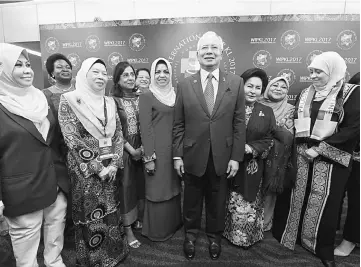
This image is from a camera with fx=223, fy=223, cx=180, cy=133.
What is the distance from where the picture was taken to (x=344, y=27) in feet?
9.51

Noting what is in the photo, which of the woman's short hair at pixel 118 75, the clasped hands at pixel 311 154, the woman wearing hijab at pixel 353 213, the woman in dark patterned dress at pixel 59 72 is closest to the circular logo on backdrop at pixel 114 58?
the woman in dark patterned dress at pixel 59 72

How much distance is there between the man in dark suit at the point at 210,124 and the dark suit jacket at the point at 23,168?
878mm

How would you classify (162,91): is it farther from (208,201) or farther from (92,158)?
(208,201)

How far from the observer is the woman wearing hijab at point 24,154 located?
1.25 meters

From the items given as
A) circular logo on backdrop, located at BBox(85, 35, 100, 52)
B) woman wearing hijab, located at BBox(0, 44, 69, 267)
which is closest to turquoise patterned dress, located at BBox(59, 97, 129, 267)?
woman wearing hijab, located at BBox(0, 44, 69, 267)

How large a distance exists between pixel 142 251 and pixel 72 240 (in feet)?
2.23

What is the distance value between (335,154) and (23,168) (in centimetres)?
205

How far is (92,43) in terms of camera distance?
331 centimetres

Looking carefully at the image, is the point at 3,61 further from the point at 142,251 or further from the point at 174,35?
the point at 174,35

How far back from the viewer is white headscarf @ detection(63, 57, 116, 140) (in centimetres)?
143

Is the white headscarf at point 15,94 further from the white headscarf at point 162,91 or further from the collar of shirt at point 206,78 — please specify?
the collar of shirt at point 206,78

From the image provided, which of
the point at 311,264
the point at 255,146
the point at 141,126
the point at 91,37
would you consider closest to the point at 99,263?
the point at 141,126

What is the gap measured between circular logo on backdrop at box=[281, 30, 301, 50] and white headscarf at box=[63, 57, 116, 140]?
2586 millimetres

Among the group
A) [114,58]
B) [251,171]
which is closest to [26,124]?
[251,171]
